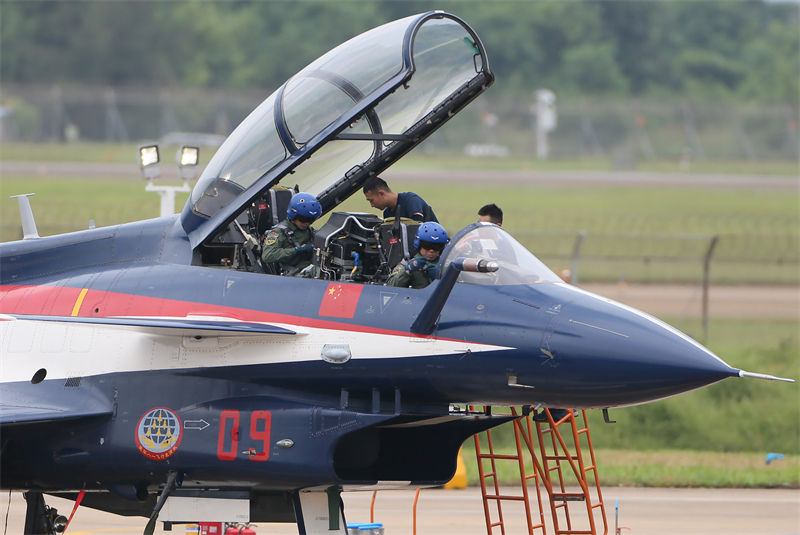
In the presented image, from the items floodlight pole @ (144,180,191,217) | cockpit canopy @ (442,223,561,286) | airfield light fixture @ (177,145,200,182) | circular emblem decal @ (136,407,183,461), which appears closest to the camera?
cockpit canopy @ (442,223,561,286)

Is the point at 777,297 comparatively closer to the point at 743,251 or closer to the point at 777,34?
the point at 743,251

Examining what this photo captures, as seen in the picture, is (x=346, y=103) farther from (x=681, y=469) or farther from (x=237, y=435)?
(x=681, y=469)

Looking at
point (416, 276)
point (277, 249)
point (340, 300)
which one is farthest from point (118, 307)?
point (416, 276)

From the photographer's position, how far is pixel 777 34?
94438 mm

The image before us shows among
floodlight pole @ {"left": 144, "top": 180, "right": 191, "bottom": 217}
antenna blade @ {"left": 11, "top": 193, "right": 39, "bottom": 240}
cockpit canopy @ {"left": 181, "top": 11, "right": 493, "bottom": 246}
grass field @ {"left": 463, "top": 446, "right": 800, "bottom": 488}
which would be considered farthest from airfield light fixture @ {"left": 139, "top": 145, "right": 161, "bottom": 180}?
grass field @ {"left": 463, "top": 446, "right": 800, "bottom": 488}

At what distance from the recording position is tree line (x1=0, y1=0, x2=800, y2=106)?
81.6 m

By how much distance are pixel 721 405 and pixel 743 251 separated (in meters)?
14.5

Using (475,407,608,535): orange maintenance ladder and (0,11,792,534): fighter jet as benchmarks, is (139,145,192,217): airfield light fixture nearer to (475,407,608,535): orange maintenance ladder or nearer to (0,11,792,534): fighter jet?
(0,11,792,534): fighter jet

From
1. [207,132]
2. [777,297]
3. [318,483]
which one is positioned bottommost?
[318,483]

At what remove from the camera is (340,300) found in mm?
9531

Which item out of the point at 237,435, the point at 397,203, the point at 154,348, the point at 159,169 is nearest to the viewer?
the point at 237,435

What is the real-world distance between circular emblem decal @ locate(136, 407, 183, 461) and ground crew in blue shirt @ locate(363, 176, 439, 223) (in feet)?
8.90

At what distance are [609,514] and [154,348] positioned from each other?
23.6 ft

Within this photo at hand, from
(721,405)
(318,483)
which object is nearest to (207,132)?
(721,405)
